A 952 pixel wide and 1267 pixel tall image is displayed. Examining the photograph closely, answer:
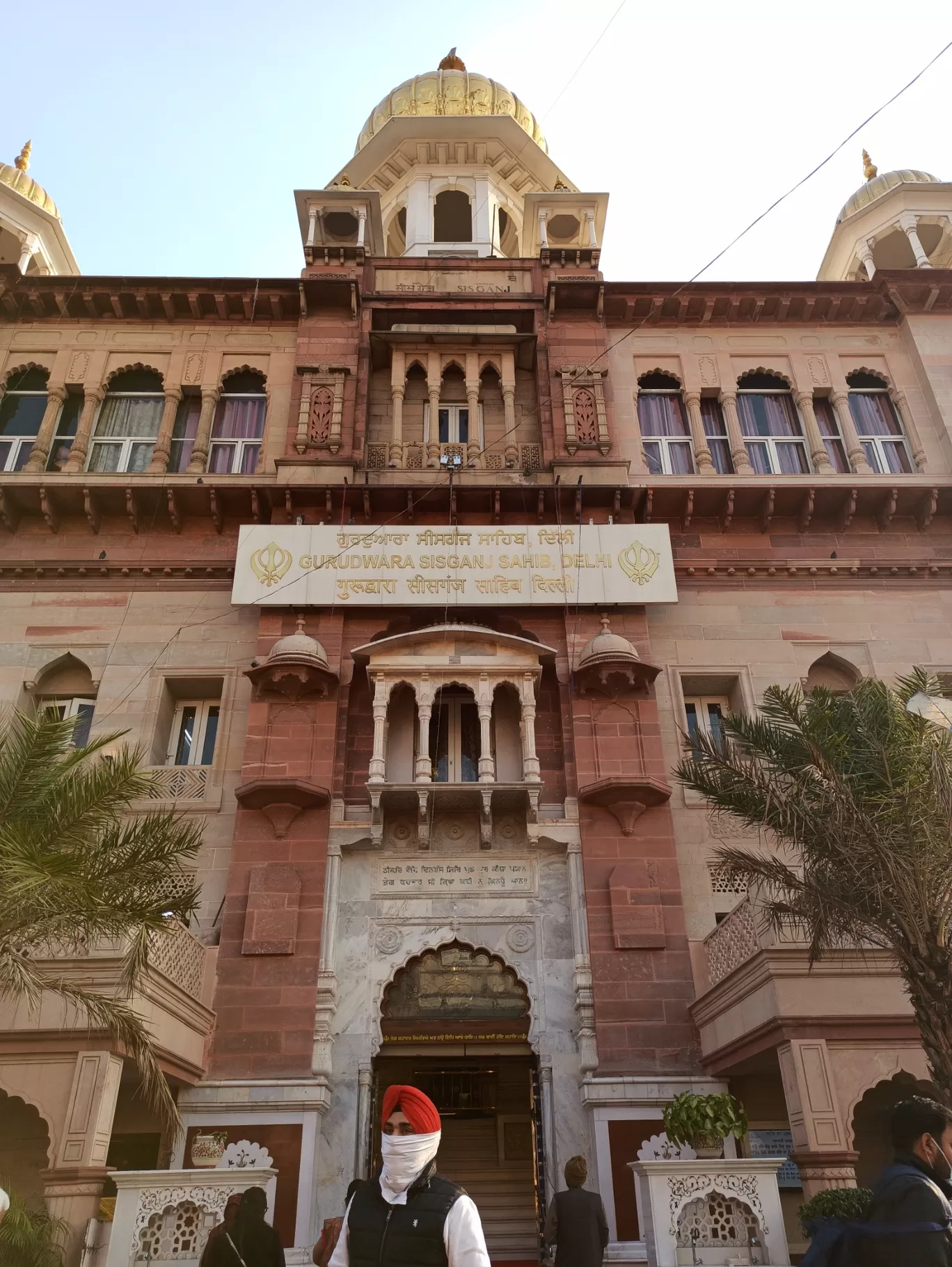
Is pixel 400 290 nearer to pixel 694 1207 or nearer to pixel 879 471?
pixel 879 471

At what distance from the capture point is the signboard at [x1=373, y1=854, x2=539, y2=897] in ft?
43.4

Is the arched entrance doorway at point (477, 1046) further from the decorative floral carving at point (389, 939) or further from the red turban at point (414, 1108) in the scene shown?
the red turban at point (414, 1108)

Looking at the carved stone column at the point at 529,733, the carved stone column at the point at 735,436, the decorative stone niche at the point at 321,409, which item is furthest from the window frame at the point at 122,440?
the carved stone column at the point at 735,436

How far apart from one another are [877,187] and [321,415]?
47.8 feet

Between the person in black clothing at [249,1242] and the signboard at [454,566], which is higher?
the signboard at [454,566]

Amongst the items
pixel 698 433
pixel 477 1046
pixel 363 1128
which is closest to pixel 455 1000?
pixel 477 1046

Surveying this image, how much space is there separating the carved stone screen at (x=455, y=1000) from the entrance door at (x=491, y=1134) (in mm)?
495

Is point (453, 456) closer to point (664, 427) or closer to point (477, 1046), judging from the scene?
point (664, 427)

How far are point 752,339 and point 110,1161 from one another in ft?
57.1

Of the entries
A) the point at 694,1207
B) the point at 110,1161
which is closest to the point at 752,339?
the point at 694,1207

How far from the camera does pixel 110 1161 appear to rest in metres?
12.0

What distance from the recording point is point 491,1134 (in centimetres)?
1445

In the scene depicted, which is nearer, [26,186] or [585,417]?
[585,417]

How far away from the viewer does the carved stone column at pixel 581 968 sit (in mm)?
11969
